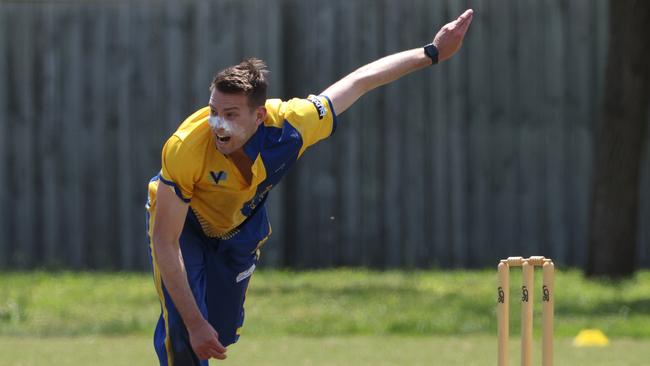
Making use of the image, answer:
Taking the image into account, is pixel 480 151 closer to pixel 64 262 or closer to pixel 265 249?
pixel 265 249

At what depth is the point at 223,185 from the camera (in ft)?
18.7

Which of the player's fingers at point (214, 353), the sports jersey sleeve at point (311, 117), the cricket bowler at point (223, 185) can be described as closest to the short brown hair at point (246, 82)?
the cricket bowler at point (223, 185)

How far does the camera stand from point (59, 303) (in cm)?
1050

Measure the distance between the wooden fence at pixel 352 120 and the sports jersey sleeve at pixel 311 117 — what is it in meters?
5.84

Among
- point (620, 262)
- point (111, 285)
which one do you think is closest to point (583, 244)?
point (620, 262)

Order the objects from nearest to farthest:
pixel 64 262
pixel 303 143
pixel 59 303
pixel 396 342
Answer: pixel 303 143 < pixel 396 342 < pixel 59 303 < pixel 64 262

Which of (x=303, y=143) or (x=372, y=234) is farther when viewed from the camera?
(x=372, y=234)

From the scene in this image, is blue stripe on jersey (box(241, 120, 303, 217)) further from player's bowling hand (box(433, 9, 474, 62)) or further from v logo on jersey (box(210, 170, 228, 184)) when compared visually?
player's bowling hand (box(433, 9, 474, 62))

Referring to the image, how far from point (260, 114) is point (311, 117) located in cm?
31

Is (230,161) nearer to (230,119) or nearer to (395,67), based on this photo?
(230,119)

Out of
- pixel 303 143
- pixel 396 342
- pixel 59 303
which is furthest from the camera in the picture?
pixel 59 303

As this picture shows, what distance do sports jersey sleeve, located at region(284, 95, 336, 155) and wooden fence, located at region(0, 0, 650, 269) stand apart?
5839 millimetres

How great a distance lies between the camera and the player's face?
17.7 feet

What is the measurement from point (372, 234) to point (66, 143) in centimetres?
245
